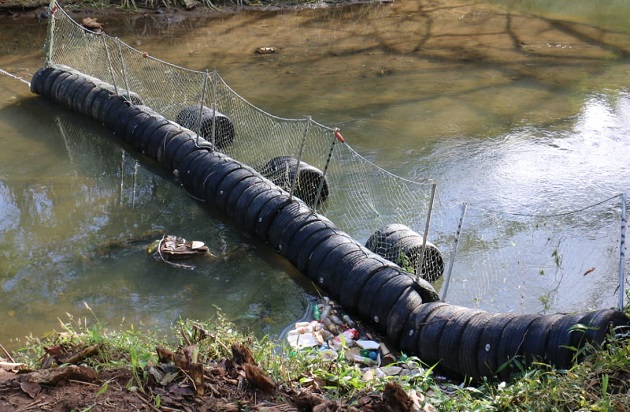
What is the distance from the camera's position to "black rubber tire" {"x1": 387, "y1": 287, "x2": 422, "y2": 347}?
651 centimetres

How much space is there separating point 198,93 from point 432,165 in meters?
4.37

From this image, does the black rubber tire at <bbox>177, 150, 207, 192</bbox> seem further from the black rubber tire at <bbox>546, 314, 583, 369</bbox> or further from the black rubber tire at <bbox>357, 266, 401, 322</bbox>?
the black rubber tire at <bbox>546, 314, 583, 369</bbox>

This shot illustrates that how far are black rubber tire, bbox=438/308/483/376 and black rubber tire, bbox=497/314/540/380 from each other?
39 centimetres

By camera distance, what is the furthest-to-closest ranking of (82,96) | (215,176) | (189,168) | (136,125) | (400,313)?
(82,96)
(136,125)
(189,168)
(215,176)
(400,313)

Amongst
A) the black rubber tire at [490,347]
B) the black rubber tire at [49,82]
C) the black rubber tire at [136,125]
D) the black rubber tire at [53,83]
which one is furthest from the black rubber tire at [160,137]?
the black rubber tire at [490,347]

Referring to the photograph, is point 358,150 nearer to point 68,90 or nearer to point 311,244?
point 311,244

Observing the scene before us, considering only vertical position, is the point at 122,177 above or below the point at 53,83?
below

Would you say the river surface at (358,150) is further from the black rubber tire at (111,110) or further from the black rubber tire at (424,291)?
the black rubber tire at (424,291)

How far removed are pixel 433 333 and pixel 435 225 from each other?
2.52 meters

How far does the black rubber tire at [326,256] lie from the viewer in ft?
23.9

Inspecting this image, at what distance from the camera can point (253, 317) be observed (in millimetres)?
7148

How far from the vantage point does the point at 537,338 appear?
565 centimetres

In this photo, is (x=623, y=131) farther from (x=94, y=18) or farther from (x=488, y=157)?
(x=94, y=18)

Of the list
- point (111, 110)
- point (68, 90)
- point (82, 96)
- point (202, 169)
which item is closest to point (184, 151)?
point (202, 169)
